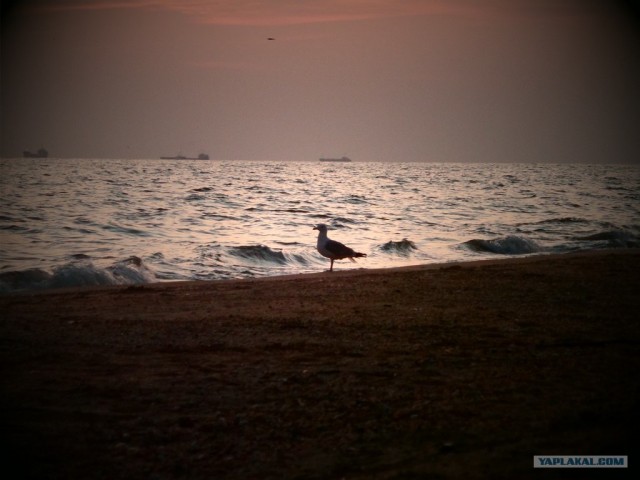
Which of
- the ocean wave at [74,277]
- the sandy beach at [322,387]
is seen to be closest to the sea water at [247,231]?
the ocean wave at [74,277]

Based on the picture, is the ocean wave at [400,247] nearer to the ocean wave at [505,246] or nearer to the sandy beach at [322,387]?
the ocean wave at [505,246]

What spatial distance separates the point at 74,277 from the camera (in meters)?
11.9

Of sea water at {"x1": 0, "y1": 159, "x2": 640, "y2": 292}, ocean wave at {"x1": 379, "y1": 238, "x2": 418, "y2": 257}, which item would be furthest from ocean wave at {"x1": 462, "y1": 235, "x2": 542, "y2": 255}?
ocean wave at {"x1": 379, "y1": 238, "x2": 418, "y2": 257}

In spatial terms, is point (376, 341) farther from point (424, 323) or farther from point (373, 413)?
point (373, 413)

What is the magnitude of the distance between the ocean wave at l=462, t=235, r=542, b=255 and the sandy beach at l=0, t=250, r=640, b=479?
389 inches

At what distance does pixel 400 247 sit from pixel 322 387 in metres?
13.2

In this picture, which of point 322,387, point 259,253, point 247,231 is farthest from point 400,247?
point 322,387

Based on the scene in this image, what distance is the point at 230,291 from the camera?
9477mm

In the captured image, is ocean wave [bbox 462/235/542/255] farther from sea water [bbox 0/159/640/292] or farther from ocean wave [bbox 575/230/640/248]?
ocean wave [bbox 575/230/640/248]

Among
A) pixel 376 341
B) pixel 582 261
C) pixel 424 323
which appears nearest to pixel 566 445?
pixel 376 341

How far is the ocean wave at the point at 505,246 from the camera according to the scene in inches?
702

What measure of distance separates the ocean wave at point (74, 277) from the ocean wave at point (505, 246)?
28.7ft

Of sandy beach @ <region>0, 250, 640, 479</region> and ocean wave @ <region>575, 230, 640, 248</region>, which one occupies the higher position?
sandy beach @ <region>0, 250, 640, 479</region>

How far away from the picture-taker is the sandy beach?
3693 millimetres
